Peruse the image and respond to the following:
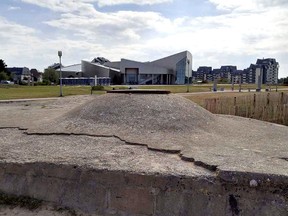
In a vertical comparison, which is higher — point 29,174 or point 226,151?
point 226,151

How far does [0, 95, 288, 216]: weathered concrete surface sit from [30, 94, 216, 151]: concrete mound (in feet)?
0.12

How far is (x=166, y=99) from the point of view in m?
7.60

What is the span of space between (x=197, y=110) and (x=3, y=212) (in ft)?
16.4

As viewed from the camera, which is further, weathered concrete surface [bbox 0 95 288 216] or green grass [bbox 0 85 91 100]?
green grass [bbox 0 85 91 100]

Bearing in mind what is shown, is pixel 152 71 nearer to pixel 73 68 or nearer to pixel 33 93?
pixel 73 68

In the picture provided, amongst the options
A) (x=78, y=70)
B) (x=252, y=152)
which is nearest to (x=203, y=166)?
(x=252, y=152)

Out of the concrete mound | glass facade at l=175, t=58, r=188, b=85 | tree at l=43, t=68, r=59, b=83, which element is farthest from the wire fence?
glass facade at l=175, t=58, r=188, b=85

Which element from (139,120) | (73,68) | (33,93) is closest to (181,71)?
(73,68)

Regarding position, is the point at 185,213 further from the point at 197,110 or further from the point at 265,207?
the point at 197,110

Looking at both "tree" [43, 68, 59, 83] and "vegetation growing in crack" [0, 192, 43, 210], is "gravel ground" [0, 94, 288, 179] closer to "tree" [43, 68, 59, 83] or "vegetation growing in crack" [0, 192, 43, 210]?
"vegetation growing in crack" [0, 192, 43, 210]

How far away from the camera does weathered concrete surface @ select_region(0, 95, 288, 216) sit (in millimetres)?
3936

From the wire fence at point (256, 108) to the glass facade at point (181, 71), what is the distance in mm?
70819

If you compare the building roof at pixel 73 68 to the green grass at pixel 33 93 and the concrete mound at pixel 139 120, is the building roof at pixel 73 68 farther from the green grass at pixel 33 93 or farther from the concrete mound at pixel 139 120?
the concrete mound at pixel 139 120

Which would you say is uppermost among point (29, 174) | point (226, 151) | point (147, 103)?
point (147, 103)
